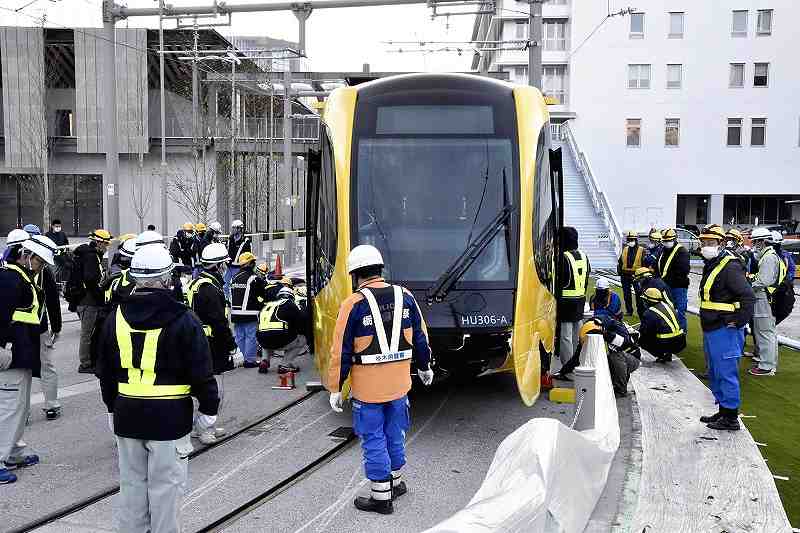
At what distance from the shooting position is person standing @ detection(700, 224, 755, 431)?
737 centimetres

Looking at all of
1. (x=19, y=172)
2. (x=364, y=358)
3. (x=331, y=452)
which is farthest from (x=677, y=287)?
(x=19, y=172)

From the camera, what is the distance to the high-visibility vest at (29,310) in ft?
21.5

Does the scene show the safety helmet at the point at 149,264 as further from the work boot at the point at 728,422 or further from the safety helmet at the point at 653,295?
the safety helmet at the point at 653,295

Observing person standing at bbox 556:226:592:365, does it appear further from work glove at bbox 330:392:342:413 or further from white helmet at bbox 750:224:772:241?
work glove at bbox 330:392:342:413

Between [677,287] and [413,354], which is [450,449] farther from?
[677,287]

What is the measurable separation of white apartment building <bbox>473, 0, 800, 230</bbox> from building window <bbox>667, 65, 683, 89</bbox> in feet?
0.19

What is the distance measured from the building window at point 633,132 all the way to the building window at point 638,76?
200cm

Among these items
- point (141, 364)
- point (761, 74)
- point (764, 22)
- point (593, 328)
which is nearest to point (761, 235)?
point (593, 328)

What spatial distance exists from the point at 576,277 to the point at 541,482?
19.7ft

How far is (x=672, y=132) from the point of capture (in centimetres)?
4597

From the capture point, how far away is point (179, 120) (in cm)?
3812

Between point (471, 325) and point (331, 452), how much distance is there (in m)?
1.74

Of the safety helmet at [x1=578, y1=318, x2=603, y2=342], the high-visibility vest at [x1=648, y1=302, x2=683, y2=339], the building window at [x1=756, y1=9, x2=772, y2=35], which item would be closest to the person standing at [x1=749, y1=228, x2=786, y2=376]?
the high-visibility vest at [x1=648, y1=302, x2=683, y2=339]

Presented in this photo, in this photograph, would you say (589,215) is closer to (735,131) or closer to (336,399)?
(735,131)
